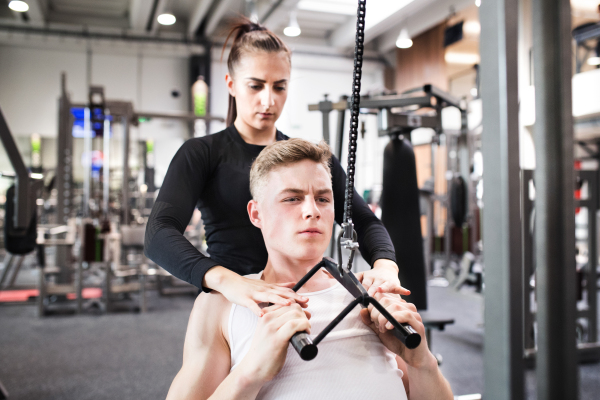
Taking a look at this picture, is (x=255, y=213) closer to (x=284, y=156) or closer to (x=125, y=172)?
(x=284, y=156)

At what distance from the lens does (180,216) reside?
1.12 meters

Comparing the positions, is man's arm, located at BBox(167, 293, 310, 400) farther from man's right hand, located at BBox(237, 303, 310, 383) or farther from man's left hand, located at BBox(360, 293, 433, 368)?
man's left hand, located at BBox(360, 293, 433, 368)

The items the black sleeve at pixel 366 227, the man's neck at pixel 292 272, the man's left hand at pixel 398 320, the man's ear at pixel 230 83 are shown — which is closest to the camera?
the man's left hand at pixel 398 320

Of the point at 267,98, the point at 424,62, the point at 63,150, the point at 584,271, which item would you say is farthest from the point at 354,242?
the point at 424,62

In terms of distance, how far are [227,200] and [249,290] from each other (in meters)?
0.42

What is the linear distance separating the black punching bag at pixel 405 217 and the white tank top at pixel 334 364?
43.6 inches

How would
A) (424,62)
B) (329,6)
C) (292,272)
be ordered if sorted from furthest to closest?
(424,62)
(329,6)
(292,272)

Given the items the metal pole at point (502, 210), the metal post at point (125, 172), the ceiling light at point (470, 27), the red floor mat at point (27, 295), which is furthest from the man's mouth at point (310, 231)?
the ceiling light at point (470, 27)

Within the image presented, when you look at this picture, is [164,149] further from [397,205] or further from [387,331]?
[387,331]

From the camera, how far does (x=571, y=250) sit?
1342 millimetres

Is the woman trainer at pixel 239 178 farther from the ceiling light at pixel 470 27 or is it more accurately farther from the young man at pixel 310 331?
the ceiling light at pixel 470 27

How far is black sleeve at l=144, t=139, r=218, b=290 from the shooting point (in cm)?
98

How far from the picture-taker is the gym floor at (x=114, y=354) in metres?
2.76

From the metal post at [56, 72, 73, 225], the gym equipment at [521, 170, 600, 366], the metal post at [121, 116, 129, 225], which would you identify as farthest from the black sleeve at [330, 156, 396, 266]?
the metal post at [56, 72, 73, 225]
